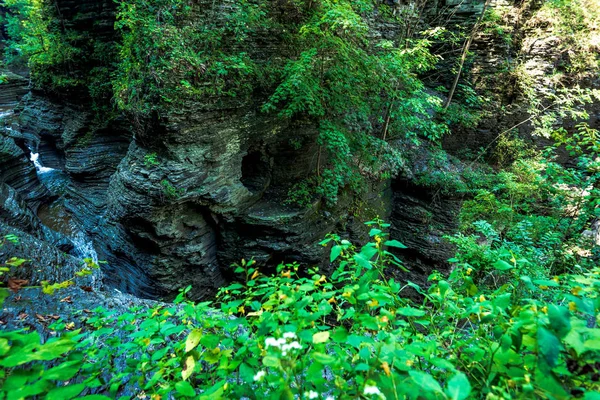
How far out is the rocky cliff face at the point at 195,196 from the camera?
5.60m

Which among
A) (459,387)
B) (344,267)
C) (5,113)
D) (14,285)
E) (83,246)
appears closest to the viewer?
(459,387)

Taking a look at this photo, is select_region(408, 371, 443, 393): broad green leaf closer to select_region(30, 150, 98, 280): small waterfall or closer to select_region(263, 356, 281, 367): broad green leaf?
select_region(263, 356, 281, 367): broad green leaf

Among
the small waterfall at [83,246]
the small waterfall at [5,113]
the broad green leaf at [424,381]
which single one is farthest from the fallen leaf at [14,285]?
the small waterfall at [5,113]

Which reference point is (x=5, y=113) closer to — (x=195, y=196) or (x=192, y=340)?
(x=195, y=196)

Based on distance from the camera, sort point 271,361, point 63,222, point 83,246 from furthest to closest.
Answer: point 63,222 → point 83,246 → point 271,361

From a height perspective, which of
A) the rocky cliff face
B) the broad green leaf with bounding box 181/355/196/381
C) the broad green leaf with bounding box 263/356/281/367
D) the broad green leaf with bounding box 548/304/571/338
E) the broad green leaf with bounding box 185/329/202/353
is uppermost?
the broad green leaf with bounding box 548/304/571/338

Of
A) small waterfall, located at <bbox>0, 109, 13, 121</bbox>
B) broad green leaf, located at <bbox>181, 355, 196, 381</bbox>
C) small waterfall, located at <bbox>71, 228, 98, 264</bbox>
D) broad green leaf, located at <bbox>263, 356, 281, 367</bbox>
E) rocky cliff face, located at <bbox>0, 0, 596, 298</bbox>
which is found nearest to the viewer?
broad green leaf, located at <bbox>263, 356, 281, 367</bbox>

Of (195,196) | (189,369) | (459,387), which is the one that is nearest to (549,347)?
(459,387)

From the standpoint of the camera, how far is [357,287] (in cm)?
141

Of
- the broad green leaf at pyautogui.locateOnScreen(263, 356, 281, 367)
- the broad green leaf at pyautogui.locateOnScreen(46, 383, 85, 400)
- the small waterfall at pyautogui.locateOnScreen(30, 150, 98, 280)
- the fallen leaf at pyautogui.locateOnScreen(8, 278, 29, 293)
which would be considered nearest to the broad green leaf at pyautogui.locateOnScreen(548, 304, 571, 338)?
the broad green leaf at pyautogui.locateOnScreen(263, 356, 281, 367)

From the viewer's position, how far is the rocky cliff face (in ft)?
18.4

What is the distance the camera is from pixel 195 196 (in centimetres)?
575

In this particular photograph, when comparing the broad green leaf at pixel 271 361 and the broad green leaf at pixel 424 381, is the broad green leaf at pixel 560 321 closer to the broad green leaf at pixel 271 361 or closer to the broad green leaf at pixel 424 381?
the broad green leaf at pixel 424 381

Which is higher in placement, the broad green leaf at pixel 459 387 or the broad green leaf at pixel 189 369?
the broad green leaf at pixel 459 387
